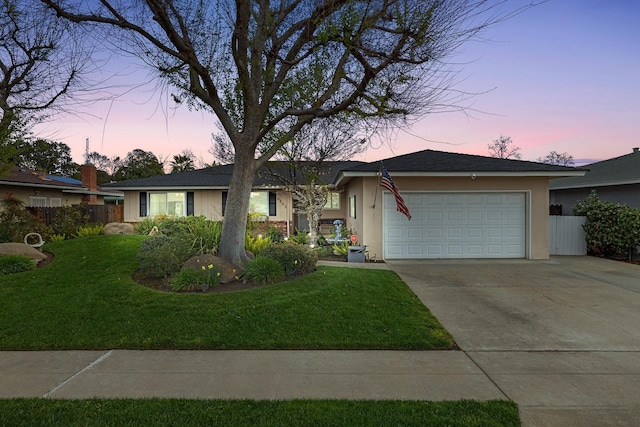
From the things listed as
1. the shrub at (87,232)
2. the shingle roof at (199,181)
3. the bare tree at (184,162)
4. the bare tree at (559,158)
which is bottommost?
the shrub at (87,232)

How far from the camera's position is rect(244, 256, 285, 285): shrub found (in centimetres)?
734

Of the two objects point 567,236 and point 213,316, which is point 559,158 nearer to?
point 567,236

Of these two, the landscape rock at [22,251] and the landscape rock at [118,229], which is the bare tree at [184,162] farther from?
the landscape rock at [22,251]

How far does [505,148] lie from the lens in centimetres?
3988

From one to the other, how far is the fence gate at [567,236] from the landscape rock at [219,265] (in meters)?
11.4

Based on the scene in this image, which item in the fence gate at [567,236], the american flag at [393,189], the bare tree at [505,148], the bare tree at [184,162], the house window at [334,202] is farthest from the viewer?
the bare tree at [505,148]

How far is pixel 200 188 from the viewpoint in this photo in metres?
18.3

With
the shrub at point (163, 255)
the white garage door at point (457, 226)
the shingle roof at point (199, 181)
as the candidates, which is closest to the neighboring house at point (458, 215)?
the white garage door at point (457, 226)

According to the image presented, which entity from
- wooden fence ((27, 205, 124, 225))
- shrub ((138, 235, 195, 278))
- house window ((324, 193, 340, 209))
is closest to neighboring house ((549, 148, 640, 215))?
house window ((324, 193, 340, 209))

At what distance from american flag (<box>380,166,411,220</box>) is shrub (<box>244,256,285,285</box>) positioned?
4.08 meters

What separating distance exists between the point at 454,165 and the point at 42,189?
2179 centimetres

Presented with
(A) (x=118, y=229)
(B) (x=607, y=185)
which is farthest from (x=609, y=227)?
(A) (x=118, y=229)

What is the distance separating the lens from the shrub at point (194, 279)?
6.89 meters

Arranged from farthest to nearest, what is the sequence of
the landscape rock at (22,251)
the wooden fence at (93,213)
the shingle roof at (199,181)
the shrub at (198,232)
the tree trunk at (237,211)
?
the shingle roof at (199,181), the wooden fence at (93,213), the landscape rock at (22,251), the shrub at (198,232), the tree trunk at (237,211)
